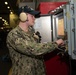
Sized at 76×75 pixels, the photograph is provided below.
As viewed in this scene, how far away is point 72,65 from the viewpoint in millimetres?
3963

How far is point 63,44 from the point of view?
2.70 meters

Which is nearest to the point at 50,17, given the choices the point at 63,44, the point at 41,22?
the point at 41,22

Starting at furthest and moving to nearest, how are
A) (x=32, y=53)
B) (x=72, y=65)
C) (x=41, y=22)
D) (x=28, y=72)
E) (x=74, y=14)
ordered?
(x=41, y=22) < (x=72, y=65) < (x=28, y=72) < (x=32, y=53) < (x=74, y=14)

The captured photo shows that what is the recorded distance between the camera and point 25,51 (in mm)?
2580

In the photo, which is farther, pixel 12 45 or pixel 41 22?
pixel 41 22

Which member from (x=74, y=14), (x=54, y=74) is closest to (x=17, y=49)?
(x=74, y=14)

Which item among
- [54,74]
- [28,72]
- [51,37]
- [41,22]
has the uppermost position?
[41,22]

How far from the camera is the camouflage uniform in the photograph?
2568mm

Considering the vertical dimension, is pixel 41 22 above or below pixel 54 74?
above

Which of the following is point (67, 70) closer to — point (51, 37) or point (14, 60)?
point (51, 37)

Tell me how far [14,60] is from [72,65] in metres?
1.51

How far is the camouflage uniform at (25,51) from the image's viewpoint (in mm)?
2568

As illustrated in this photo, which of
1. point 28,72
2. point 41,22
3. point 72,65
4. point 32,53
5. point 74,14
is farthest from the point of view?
point 41,22

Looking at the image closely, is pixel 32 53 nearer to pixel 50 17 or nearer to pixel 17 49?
pixel 17 49
